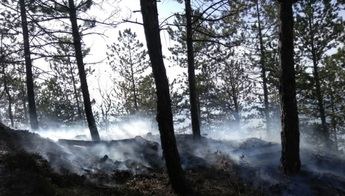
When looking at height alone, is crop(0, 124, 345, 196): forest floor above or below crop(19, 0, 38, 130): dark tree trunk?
below

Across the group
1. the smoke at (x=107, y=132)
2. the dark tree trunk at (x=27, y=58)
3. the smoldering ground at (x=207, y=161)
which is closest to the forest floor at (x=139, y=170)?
the smoldering ground at (x=207, y=161)

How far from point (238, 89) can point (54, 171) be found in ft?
93.3

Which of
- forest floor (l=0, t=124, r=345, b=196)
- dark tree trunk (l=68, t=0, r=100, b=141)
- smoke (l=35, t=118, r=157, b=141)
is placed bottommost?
forest floor (l=0, t=124, r=345, b=196)

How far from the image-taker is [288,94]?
11.3m

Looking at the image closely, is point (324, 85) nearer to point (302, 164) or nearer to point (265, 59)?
point (265, 59)

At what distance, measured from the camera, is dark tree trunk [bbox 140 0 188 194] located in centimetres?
962

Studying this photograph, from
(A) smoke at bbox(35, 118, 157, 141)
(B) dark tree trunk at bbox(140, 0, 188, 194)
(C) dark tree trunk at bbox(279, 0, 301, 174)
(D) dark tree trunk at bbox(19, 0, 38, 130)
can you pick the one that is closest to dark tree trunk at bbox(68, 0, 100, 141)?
(A) smoke at bbox(35, 118, 157, 141)

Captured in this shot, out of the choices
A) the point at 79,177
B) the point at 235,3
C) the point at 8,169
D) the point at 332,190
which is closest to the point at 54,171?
the point at 79,177

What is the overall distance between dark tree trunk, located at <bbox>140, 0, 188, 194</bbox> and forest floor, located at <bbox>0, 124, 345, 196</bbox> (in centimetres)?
58

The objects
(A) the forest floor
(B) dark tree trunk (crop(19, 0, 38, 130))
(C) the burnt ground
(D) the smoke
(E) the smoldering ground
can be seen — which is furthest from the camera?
(B) dark tree trunk (crop(19, 0, 38, 130))

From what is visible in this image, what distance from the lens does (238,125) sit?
38188mm

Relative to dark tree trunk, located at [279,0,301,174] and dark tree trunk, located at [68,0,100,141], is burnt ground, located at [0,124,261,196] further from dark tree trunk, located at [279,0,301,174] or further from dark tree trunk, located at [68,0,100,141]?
dark tree trunk, located at [68,0,100,141]

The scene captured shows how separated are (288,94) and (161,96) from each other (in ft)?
12.5

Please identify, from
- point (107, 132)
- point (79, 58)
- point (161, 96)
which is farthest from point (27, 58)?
point (107, 132)
